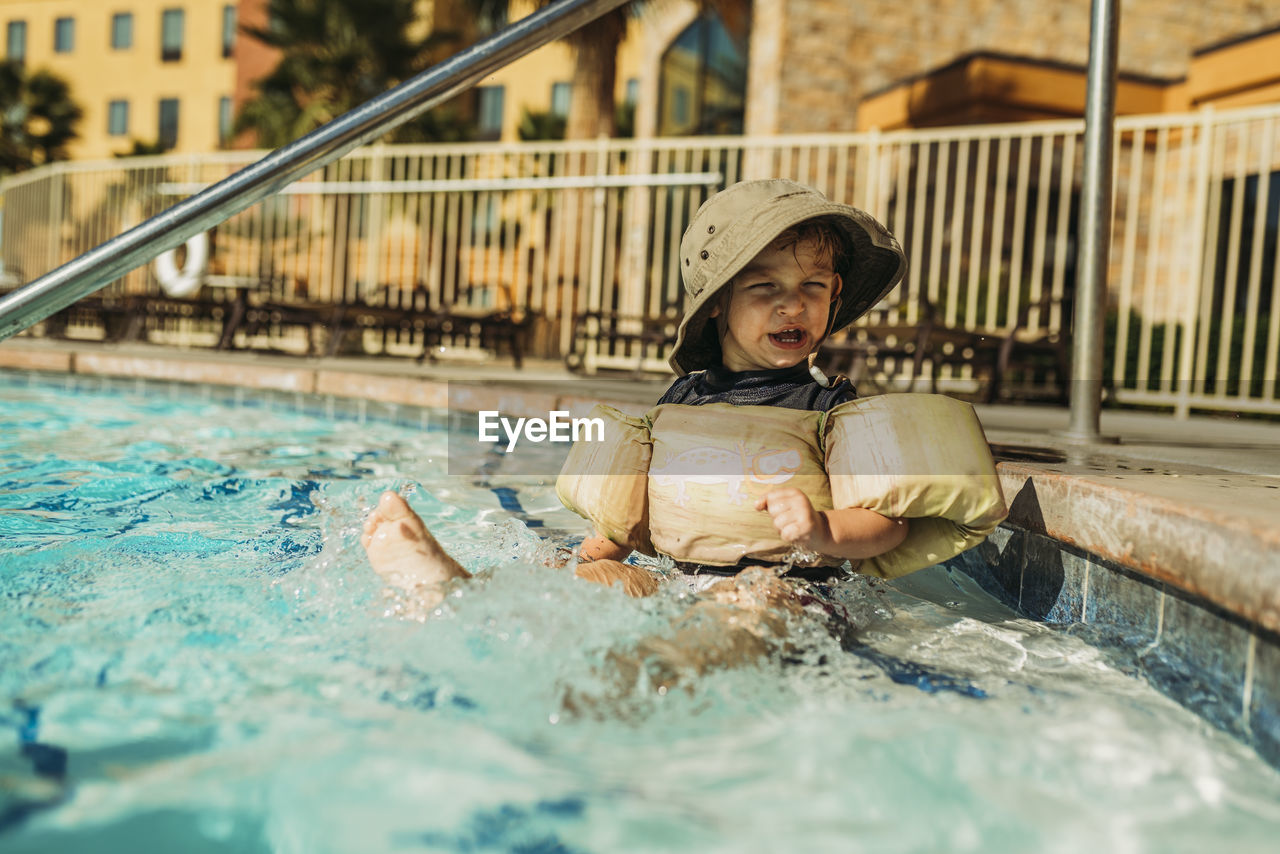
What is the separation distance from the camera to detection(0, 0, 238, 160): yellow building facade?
3341 centimetres

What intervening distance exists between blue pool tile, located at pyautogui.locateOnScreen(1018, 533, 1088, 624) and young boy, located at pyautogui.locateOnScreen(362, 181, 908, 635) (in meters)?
0.45

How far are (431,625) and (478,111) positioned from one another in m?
30.9

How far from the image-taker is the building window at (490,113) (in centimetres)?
3058

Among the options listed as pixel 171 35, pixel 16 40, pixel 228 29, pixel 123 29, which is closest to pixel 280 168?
pixel 228 29

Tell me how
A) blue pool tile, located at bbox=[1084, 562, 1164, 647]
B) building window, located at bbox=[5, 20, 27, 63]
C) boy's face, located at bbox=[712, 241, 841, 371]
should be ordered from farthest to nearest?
building window, located at bbox=[5, 20, 27, 63] → boy's face, located at bbox=[712, 241, 841, 371] → blue pool tile, located at bbox=[1084, 562, 1164, 647]

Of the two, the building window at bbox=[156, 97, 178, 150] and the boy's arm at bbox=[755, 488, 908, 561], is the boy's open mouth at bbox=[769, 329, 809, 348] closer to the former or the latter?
the boy's arm at bbox=[755, 488, 908, 561]

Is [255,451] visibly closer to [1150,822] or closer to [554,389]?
[554,389]

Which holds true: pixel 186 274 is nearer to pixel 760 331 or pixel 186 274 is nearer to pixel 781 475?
pixel 760 331

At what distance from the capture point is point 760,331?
2.12 meters

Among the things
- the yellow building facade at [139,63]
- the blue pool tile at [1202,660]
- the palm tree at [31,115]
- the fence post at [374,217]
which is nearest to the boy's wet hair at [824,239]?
the blue pool tile at [1202,660]

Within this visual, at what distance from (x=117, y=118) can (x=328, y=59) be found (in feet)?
69.0

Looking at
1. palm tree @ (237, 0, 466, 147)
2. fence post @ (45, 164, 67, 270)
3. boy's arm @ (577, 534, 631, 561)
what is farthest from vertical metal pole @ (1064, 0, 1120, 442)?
palm tree @ (237, 0, 466, 147)

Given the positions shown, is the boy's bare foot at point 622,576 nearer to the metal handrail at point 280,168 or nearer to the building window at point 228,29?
the metal handrail at point 280,168

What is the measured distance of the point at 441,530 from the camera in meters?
3.13
